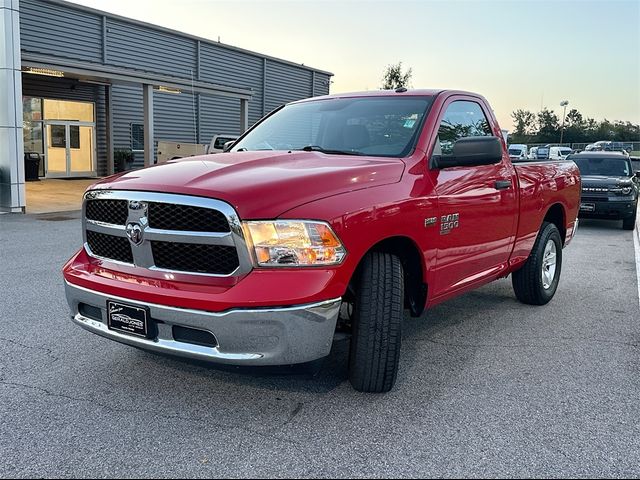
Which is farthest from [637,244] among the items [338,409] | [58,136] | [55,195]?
[58,136]

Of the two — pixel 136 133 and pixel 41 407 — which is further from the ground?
pixel 136 133

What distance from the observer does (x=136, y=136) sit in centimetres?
2442

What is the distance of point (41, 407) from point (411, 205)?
2.38 m

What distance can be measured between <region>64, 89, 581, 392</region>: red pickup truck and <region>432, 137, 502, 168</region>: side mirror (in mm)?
13

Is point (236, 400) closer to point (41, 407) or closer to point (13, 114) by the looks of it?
point (41, 407)

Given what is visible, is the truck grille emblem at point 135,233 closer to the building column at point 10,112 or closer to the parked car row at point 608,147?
the building column at point 10,112

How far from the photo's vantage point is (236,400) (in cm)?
348

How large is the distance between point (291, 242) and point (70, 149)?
72.1ft

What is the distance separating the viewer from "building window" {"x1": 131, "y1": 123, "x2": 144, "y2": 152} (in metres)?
24.3

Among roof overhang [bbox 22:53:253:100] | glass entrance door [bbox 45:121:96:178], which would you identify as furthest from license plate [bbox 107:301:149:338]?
glass entrance door [bbox 45:121:96:178]

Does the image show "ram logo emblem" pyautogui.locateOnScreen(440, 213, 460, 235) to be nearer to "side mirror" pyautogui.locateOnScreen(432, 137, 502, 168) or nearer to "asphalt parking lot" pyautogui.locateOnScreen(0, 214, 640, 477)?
"side mirror" pyautogui.locateOnScreen(432, 137, 502, 168)

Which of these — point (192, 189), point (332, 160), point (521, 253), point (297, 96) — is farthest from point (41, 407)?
point (297, 96)

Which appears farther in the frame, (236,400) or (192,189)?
(236,400)

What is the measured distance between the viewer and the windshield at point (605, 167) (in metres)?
13.5
